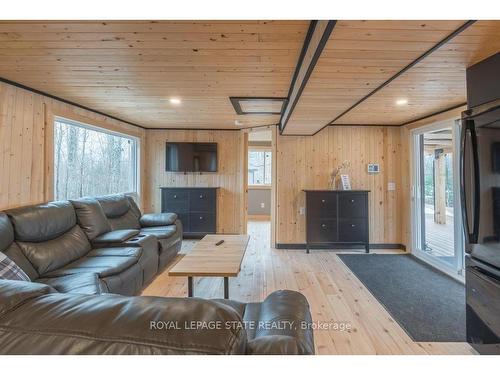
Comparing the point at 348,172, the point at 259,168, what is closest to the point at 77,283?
the point at 348,172

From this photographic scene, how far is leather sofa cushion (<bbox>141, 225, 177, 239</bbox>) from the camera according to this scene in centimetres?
343

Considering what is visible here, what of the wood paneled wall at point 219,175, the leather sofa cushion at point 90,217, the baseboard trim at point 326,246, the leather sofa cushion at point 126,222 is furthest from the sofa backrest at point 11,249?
the baseboard trim at point 326,246

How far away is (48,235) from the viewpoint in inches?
96.7

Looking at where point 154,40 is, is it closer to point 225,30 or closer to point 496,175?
point 225,30

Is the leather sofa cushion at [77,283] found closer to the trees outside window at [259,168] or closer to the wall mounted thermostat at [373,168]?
the wall mounted thermostat at [373,168]

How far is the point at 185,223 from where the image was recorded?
202 inches

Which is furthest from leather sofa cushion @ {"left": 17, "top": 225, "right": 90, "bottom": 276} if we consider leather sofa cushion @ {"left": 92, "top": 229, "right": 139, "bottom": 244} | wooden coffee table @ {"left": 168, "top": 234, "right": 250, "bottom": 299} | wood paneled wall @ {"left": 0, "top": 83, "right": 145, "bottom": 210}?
wooden coffee table @ {"left": 168, "top": 234, "right": 250, "bottom": 299}

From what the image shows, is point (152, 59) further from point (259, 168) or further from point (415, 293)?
point (259, 168)

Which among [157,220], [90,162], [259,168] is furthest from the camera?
[259,168]

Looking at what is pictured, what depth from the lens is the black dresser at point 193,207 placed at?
513 centimetres

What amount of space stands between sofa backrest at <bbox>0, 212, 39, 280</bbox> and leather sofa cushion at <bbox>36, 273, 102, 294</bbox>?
0.57 ft

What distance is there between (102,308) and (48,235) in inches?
96.7
